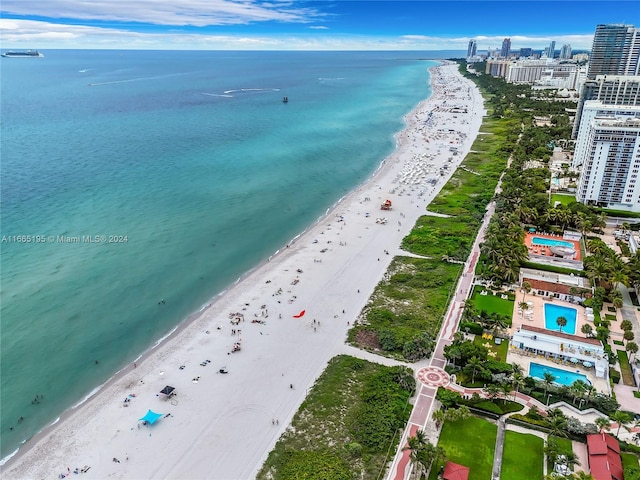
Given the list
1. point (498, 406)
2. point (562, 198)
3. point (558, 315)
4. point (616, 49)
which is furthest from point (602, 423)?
point (616, 49)

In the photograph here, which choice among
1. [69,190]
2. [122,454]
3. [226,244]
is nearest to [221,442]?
[122,454]

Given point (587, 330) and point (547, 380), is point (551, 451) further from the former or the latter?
point (587, 330)

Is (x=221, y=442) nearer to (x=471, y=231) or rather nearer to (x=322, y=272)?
(x=322, y=272)

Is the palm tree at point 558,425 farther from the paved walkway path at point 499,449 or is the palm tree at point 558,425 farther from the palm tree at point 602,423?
the paved walkway path at point 499,449

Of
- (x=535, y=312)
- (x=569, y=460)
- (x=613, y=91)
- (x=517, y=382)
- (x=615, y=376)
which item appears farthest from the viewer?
(x=613, y=91)

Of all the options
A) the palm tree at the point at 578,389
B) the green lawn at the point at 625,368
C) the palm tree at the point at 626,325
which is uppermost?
the palm tree at the point at 626,325

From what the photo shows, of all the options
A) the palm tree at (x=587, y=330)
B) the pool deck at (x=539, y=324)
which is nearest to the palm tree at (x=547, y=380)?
the pool deck at (x=539, y=324)

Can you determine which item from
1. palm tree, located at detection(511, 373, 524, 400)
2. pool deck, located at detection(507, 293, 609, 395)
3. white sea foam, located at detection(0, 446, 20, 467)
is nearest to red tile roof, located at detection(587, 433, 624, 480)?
palm tree, located at detection(511, 373, 524, 400)
